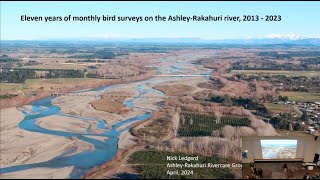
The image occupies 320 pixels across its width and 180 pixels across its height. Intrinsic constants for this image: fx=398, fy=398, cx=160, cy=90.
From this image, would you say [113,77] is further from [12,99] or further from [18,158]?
[18,158]

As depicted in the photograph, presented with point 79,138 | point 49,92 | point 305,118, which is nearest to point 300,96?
point 305,118

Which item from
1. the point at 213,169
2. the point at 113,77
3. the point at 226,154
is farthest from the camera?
the point at 113,77

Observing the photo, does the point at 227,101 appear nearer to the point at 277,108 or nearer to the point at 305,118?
the point at 277,108

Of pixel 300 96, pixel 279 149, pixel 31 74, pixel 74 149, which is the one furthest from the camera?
pixel 31 74

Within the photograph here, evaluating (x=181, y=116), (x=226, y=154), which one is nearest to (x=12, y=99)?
(x=181, y=116)

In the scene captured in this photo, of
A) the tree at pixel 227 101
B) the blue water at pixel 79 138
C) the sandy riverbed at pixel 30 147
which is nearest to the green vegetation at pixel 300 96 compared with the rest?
the tree at pixel 227 101

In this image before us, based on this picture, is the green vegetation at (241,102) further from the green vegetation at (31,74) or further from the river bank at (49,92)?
the green vegetation at (31,74)
